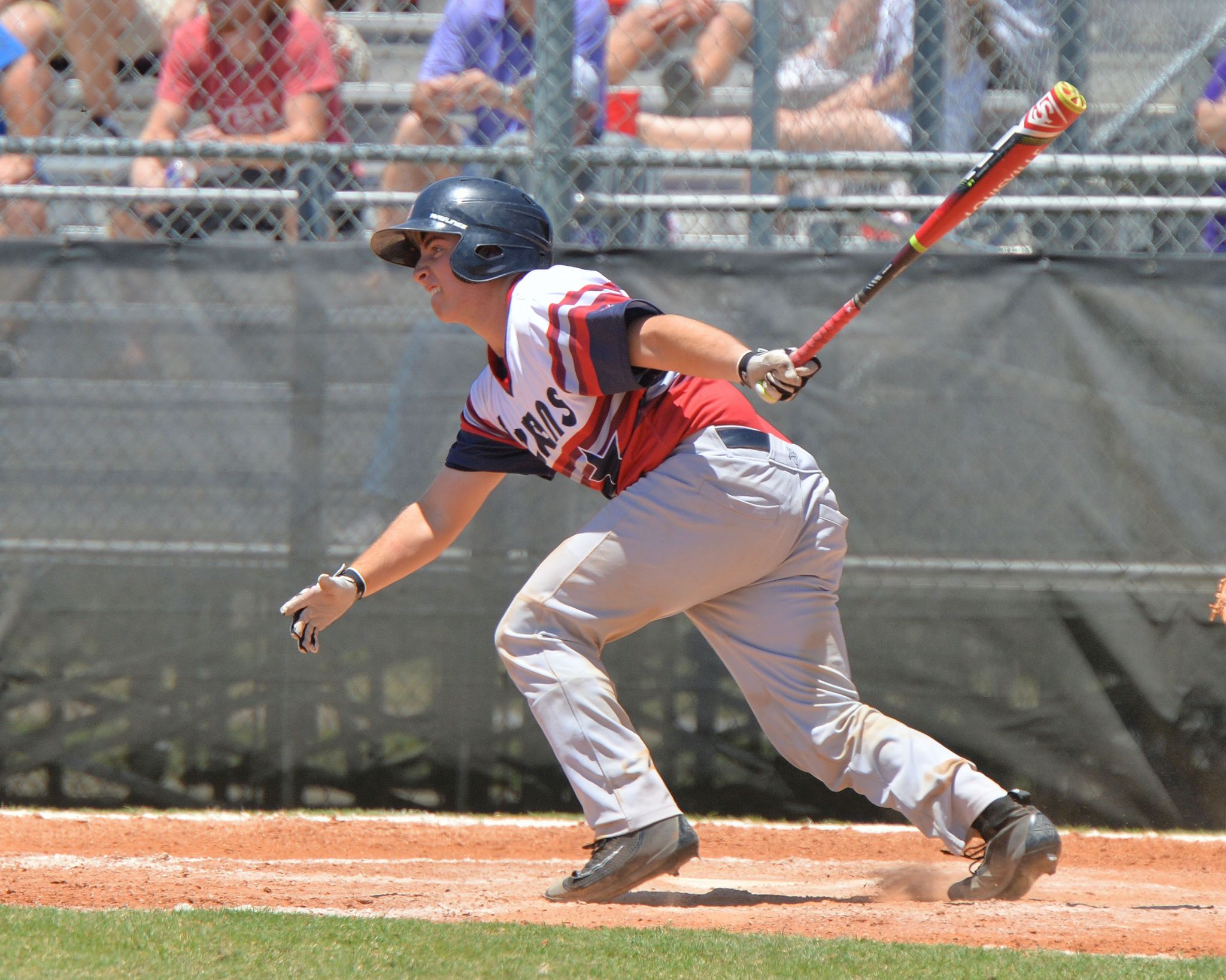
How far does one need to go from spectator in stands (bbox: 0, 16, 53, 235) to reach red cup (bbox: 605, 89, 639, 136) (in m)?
2.09

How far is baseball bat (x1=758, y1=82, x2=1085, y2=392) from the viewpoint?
291 cm

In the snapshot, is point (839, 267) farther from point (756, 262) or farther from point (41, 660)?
point (41, 660)

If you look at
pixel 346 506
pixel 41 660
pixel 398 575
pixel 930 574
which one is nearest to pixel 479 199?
pixel 398 575

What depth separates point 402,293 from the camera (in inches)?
194

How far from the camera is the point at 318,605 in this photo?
143 inches

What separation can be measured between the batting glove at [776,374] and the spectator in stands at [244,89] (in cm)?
267

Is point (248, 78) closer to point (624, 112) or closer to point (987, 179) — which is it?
point (624, 112)

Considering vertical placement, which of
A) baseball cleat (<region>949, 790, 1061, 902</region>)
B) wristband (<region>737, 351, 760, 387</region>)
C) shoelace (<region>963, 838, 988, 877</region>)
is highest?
wristband (<region>737, 351, 760, 387</region>)

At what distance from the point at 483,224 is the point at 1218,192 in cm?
284

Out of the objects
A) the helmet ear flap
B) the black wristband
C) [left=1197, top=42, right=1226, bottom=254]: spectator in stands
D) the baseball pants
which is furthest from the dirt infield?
[left=1197, top=42, right=1226, bottom=254]: spectator in stands

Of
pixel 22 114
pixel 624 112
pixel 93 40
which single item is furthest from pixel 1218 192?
pixel 22 114

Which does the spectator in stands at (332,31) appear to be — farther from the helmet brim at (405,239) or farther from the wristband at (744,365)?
the wristband at (744,365)

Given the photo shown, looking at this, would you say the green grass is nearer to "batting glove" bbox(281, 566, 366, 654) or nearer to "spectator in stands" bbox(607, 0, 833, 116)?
"batting glove" bbox(281, 566, 366, 654)

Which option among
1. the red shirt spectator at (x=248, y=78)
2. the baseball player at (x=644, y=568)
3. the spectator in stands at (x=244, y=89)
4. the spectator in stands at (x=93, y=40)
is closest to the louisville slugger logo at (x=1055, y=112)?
the baseball player at (x=644, y=568)
